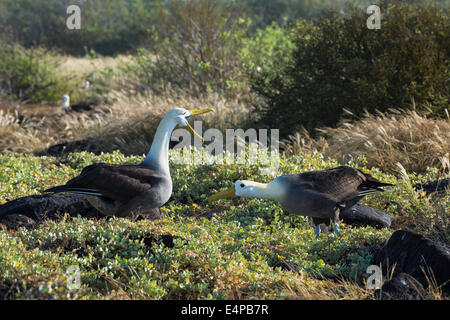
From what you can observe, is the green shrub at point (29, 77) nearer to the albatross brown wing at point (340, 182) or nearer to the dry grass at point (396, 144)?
the dry grass at point (396, 144)

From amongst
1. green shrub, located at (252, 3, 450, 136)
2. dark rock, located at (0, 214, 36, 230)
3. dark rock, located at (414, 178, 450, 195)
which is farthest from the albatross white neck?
green shrub, located at (252, 3, 450, 136)

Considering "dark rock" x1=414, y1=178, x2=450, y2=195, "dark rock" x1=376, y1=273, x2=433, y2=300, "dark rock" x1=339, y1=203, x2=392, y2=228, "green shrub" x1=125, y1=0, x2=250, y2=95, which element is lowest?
"dark rock" x1=339, y1=203, x2=392, y2=228

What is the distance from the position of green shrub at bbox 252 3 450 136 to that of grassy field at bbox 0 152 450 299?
12.1ft

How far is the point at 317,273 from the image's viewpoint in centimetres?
444

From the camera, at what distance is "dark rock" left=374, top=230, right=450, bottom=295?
3941 mm

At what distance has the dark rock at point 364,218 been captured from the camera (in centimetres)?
596

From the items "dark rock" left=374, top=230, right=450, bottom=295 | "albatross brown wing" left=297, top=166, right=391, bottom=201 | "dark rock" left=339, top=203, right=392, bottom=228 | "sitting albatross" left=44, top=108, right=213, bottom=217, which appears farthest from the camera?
"dark rock" left=339, top=203, right=392, bottom=228

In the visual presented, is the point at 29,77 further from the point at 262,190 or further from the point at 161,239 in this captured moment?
the point at 161,239

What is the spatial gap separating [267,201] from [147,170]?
153cm

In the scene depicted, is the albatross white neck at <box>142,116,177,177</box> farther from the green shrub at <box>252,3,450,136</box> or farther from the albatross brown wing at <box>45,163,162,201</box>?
the green shrub at <box>252,3,450,136</box>

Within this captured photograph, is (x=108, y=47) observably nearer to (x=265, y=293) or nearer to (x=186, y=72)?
(x=186, y=72)

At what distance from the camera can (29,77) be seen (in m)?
17.8

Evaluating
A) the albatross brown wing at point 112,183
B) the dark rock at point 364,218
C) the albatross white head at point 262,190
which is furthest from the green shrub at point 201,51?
the albatross white head at point 262,190
